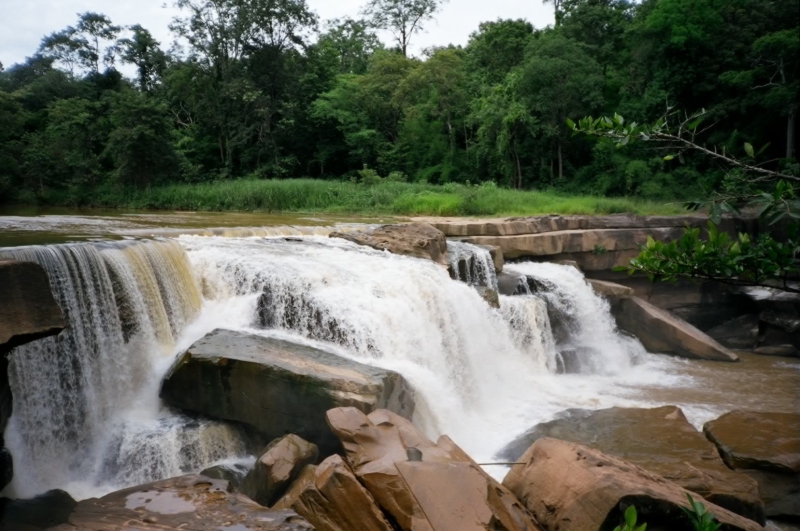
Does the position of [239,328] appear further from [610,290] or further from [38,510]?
[610,290]

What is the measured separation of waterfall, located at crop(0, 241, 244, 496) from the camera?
5.35m

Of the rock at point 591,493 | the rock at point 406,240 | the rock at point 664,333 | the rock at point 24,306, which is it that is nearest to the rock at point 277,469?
the rock at point 591,493

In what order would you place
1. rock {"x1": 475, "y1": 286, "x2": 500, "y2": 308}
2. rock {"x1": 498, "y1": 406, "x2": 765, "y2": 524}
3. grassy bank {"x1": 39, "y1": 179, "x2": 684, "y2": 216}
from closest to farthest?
rock {"x1": 498, "y1": 406, "x2": 765, "y2": 524}
rock {"x1": 475, "y1": 286, "x2": 500, "y2": 308}
grassy bank {"x1": 39, "y1": 179, "x2": 684, "y2": 216}

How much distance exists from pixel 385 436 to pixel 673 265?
9.02ft

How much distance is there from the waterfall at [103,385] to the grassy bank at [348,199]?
10489 millimetres

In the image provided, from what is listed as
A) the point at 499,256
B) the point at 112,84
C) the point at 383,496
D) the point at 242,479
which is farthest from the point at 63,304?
the point at 112,84

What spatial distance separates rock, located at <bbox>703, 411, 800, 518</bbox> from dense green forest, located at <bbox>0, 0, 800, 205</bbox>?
34.1 ft

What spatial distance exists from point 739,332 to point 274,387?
1016cm

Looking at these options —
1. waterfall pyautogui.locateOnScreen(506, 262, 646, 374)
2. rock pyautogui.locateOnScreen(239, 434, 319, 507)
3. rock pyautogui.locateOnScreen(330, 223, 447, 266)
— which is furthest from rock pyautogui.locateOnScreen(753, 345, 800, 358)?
rock pyautogui.locateOnScreen(239, 434, 319, 507)

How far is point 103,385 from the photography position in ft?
19.8

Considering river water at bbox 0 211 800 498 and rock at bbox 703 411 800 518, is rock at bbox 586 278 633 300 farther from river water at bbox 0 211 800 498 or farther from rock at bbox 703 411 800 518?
rock at bbox 703 411 800 518

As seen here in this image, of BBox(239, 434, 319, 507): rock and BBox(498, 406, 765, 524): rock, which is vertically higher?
BBox(239, 434, 319, 507): rock

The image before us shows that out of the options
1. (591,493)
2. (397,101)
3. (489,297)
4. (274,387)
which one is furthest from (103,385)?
(397,101)

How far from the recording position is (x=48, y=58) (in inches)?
830
